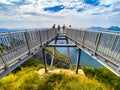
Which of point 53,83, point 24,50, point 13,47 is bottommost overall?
point 53,83

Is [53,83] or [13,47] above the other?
[13,47]

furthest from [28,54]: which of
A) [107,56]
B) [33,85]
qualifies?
[33,85]

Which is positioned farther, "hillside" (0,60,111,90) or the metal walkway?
"hillside" (0,60,111,90)

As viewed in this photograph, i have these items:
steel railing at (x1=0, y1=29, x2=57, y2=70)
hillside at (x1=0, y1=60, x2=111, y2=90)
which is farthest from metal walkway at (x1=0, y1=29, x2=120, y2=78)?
hillside at (x1=0, y1=60, x2=111, y2=90)

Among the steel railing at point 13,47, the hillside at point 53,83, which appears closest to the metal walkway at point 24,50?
the steel railing at point 13,47

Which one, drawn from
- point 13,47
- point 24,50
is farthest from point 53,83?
point 13,47

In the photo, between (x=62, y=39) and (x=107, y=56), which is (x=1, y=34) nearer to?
(x=107, y=56)

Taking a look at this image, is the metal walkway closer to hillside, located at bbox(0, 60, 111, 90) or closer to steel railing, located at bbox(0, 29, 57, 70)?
steel railing, located at bbox(0, 29, 57, 70)

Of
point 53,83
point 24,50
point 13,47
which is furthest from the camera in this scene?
point 53,83

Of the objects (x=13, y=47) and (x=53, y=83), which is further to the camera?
(x=53, y=83)

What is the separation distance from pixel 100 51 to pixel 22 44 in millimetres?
4538

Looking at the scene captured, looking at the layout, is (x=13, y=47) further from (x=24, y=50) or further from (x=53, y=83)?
(x=53, y=83)

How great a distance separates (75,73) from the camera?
952 inches

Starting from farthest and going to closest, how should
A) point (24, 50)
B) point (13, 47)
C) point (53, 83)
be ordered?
point (53, 83) < point (24, 50) < point (13, 47)
